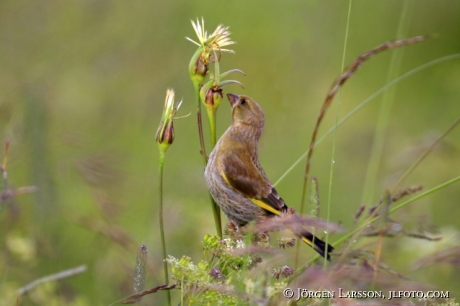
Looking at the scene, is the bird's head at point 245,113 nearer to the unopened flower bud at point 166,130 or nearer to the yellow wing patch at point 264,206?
the yellow wing patch at point 264,206

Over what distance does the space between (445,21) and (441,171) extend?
276 cm

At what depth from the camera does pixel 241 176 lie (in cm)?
350

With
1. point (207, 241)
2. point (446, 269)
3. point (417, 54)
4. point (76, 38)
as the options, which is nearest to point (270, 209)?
point (446, 269)

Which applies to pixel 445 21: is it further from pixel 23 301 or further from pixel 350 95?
pixel 23 301

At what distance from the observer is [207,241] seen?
1958 millimetres

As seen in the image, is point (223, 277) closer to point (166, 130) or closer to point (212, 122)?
point (166, 130)

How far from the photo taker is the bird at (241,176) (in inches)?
131

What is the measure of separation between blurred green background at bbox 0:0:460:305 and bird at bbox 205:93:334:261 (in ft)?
0.94

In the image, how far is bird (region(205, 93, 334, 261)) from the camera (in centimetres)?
332

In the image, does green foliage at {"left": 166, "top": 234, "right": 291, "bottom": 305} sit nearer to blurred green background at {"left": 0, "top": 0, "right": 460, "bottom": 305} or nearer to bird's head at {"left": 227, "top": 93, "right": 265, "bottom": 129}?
blurred green background at {"left": 0, "top": 0, "right": 460, "bottom": 305}

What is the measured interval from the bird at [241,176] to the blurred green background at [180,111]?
0.29m
